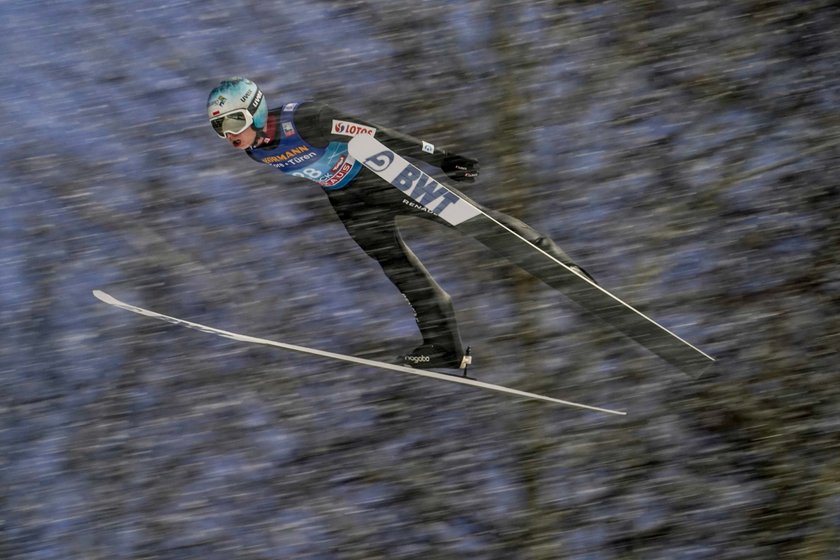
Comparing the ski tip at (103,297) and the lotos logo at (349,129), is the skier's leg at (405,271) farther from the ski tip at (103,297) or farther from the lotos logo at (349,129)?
the ski tip at (103,297)

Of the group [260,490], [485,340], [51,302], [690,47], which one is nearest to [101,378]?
[51,302]

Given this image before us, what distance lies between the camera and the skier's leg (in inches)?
185

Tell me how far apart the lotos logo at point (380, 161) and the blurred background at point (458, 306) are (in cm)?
261

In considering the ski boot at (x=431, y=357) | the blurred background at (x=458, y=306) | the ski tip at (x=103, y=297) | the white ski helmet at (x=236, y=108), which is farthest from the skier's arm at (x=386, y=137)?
the blurred background at (x=458, y=306)

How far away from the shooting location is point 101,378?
9273 mm

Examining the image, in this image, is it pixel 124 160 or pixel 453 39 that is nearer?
pixel 453 39

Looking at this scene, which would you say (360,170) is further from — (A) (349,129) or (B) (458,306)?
(B) (458,306)

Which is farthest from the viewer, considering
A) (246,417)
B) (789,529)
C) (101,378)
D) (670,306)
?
(101,378)

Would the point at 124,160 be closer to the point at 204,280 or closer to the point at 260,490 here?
the point at 204,280

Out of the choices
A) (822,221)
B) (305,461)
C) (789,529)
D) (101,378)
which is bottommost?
(789,529)

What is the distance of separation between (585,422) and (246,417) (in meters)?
2.58

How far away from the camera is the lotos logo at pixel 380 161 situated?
4.58m

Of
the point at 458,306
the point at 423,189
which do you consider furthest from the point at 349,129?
the point at 458,306

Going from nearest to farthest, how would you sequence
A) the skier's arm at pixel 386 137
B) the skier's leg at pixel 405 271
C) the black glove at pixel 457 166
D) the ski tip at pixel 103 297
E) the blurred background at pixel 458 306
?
the skier's arm at pixel 386 137 → the black glove at pixel 457 166 → the skier's leg at pixel 405 271 → the ski tip at pixel 103 297 → the blurred background at pixel 458 306
